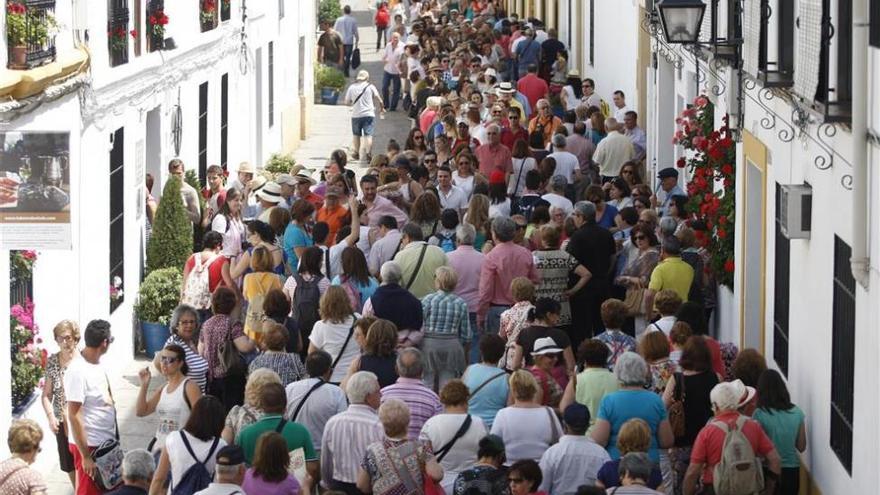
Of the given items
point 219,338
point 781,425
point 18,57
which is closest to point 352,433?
point 219,338

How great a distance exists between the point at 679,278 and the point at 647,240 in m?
0.86

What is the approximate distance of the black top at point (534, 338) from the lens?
1228cm

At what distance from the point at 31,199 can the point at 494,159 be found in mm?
7481

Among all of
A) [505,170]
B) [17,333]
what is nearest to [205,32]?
[505,170]

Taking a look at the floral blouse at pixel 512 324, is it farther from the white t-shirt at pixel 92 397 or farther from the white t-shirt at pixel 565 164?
the white t-shirt at pixel 565 164

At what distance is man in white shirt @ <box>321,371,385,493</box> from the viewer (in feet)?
35.5

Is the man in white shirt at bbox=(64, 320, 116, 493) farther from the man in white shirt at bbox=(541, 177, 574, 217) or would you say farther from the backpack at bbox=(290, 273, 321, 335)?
the man in white shirt at bbox=(541, 177, 574, 217)

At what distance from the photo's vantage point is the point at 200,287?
1575 centimetres

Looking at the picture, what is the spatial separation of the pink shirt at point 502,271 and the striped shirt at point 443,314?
126 centimetres

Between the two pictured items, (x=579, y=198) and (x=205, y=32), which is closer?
(x=579, y=198)

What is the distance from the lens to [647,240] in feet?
50.4

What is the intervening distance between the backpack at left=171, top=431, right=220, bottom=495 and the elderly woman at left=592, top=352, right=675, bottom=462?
2248 mm

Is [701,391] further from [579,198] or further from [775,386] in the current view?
[579,198]

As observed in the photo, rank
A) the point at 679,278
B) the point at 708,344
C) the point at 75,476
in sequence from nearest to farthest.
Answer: the point at 708,344
the point at 75,476
the point at 679,278
